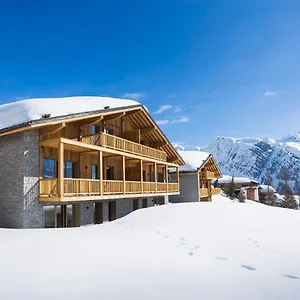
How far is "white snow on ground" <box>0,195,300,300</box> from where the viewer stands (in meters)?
5.68

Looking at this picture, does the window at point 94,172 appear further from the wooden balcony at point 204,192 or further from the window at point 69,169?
the wooden balcony at point 204,192

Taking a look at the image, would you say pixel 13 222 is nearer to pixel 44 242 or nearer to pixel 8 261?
pixel 44 242

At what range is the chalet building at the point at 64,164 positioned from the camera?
42.6 ft

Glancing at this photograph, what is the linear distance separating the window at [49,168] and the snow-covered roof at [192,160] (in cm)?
1899

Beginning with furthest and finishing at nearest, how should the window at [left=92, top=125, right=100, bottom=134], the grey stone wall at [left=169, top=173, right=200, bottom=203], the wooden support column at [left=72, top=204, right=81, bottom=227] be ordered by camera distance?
the grey stone wall at [left=169, top=173, right=200, bottom=203] < the window at [left=92, top=125, right=100, bottom=134] < the wooden support column at [left=72, top=204, right=81, bottom=227]

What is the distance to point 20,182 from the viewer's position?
12883mm

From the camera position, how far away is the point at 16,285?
564 centimetres

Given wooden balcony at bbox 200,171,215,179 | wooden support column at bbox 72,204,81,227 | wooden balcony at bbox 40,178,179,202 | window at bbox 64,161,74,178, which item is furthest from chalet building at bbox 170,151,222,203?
wooden support column at bbox 72,204,81,227

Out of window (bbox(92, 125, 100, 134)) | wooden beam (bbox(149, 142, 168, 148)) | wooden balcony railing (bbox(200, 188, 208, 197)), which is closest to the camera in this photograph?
window (bbox(92, 125, 100, 134))

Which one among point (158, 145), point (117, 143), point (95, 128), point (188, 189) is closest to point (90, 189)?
point (117, 143)

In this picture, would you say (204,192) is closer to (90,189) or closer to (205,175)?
(205,175)

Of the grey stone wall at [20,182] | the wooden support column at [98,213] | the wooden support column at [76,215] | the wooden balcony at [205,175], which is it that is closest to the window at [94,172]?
the wooden support column at [98,213]

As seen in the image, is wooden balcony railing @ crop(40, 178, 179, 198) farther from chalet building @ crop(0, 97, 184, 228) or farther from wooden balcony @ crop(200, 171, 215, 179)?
wooden balcony @ crop(200, 171, 215, 179)

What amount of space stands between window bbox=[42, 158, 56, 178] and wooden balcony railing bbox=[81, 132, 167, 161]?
2144 millimetres
